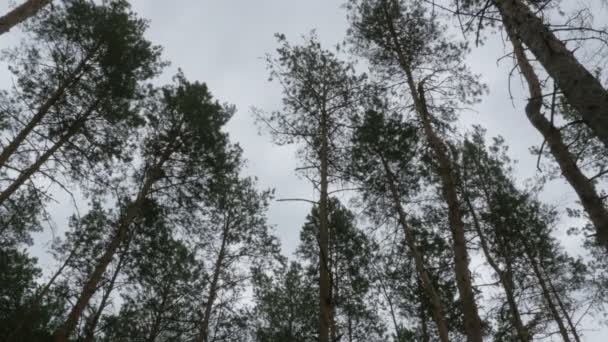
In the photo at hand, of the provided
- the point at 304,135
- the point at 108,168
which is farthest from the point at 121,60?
the point at 304,135

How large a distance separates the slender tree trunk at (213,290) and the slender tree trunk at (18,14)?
883 centimetres

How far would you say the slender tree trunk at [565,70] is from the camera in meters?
2.13

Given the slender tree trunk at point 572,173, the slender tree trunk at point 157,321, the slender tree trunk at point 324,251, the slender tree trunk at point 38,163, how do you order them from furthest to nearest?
the slender tree trunk at point 157,321 → the slender tree trunk at point 38,163 → the slender tree trunk at point 324,251 → the slender tree trunk at point 572,173

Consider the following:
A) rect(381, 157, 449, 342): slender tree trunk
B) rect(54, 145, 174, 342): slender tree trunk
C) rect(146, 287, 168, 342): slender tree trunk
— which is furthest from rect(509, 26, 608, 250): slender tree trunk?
rect(146, 287, 168, 342): slender tree trunk

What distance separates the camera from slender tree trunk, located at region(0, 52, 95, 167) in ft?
26.0

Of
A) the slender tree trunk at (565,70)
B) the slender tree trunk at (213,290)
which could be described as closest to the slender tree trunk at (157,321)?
the slender tree trunk at (213,290)

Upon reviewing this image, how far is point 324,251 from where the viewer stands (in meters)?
5.93

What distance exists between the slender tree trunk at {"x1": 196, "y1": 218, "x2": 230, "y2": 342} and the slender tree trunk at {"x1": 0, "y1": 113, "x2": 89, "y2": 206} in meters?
6.17

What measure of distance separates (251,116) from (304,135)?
133 cm

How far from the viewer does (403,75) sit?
8883mm

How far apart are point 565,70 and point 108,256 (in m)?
9.04

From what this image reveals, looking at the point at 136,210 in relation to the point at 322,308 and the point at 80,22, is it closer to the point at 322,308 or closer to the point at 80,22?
the point at 80,22

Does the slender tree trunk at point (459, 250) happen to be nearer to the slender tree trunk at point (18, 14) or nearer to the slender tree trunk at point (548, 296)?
the slender tree trunk at point (18, 14)

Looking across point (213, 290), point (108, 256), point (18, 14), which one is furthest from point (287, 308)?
point (18, 14)
